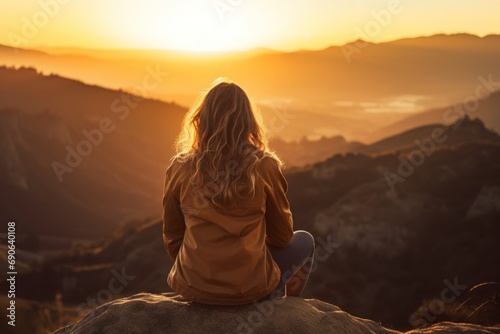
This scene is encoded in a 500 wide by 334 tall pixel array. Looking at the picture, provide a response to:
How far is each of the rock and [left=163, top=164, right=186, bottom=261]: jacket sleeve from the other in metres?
0.59

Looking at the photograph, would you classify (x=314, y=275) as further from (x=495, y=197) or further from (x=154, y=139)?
(x=154, y=139)

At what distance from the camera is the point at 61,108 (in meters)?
181

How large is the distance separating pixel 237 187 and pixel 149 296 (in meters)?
2.02

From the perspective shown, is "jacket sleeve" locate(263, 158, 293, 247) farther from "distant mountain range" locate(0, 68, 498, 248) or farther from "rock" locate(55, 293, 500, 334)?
"distant mountain range" locate(0, 68, 498, 248)

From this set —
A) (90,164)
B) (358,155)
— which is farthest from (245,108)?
(90,164)

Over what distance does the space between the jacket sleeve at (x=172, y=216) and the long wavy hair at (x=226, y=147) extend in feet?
1.09

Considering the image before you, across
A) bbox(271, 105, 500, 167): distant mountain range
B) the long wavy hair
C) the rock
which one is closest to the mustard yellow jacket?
the long wavy hair

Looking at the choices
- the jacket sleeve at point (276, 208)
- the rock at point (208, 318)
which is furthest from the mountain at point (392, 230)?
the jacket sleeve at point (276, 208)

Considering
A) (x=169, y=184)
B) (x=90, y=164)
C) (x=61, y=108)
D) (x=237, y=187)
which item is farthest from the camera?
(x=61, y=108)

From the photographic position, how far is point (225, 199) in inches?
194

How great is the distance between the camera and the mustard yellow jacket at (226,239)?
505cm

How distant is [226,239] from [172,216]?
2.42ft

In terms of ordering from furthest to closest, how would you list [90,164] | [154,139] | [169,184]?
[154,139], [90,164], [169,184]

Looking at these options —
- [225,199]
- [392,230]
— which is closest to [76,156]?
[392,230]
